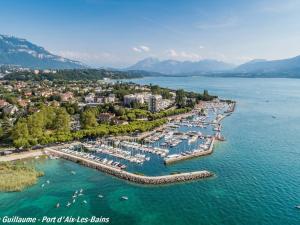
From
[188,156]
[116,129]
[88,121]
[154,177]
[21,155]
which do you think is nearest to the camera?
[154,177]

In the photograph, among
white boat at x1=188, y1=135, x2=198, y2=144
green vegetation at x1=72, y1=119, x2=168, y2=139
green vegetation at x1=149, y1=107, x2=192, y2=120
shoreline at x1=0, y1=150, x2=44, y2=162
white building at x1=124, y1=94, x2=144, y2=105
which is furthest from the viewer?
white building at x1=124, y1=94, x2=144, y2=105

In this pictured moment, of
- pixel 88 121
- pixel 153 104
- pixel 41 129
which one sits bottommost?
pixel 41 129

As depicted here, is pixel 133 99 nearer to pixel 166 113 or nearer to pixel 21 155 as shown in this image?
pixel 166 113

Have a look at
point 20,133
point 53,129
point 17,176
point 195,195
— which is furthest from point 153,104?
point 195,195

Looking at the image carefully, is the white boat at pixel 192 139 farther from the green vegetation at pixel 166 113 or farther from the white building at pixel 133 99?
the white building at pixel 133 99

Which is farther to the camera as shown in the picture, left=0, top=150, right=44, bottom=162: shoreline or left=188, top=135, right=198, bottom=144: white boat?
left=188, top=135, right=198, bottom=144: white boat

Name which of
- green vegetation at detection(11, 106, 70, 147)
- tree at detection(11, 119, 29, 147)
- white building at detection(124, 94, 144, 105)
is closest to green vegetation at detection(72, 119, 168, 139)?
green vegetation at detection(11, 106, 70, 147)

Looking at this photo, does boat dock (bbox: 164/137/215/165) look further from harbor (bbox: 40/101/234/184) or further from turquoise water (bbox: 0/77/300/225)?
turquoise water (bbox: 0/77/300/225)

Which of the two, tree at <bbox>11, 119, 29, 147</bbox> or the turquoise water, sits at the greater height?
tree at <bbox>11, 119, 29, 147</bbox>
